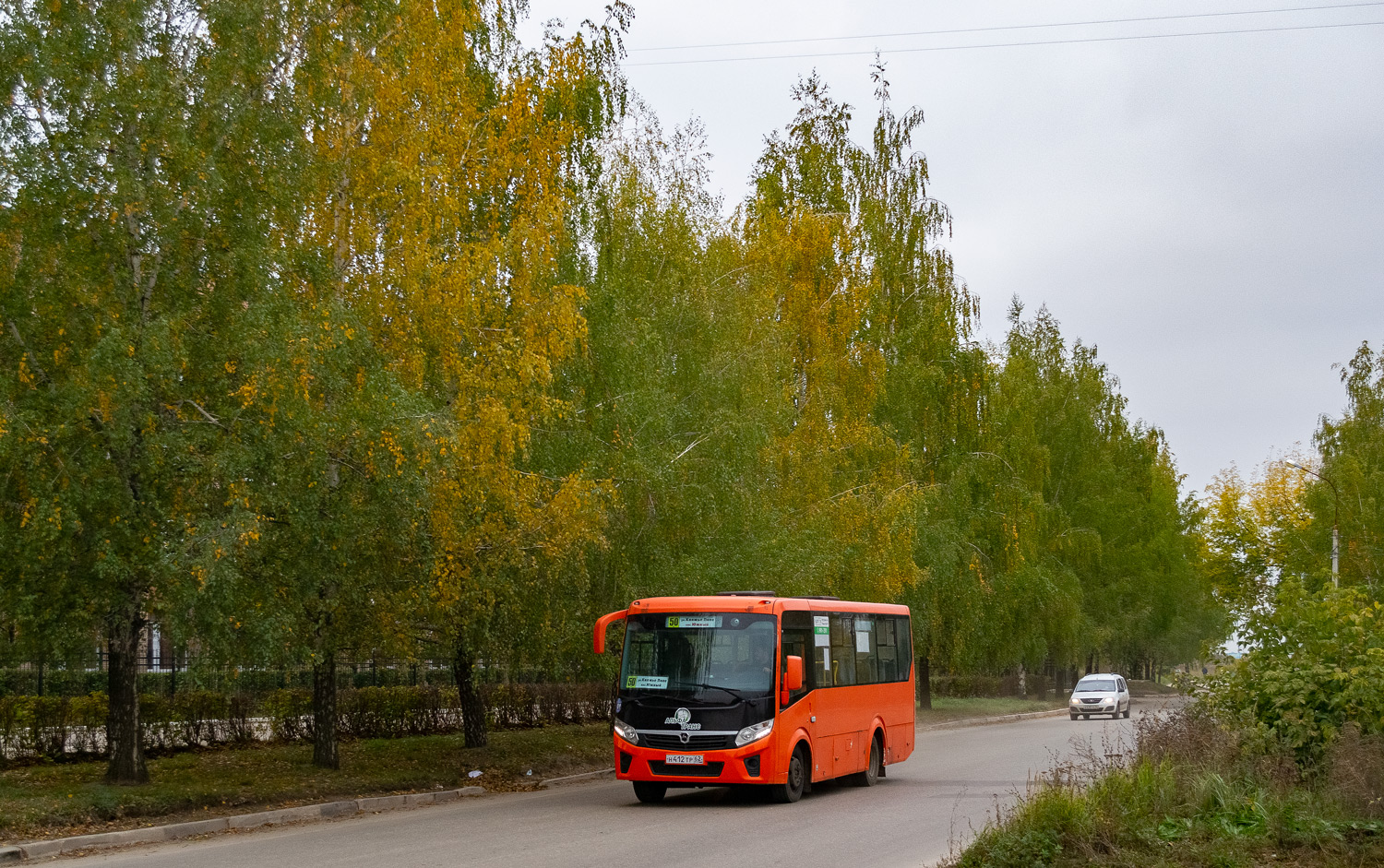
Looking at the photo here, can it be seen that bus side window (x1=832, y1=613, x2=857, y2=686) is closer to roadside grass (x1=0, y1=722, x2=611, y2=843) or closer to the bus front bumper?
the bus front bumper

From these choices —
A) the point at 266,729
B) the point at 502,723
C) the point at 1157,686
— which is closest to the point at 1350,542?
the point at 1157,686

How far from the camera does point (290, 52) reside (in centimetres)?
1917

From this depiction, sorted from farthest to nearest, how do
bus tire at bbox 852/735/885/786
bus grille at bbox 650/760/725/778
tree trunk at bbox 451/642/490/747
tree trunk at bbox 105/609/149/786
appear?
tree trunk at bbox 451/642/490/747 → bus tire at bbox 852/735/885/786 → bus grille at bbox 650/760/725/778 → tree trunk at bbox 105/609/149/786

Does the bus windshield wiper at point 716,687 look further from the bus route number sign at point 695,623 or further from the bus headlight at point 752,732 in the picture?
the bus route number sign at point 695,623

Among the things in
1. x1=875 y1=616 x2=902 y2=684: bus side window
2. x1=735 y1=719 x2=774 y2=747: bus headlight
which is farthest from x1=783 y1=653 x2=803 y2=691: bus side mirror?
x1=875 y1=616 x2=902 y2=684: bus side window

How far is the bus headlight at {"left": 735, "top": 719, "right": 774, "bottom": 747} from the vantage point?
1755cm

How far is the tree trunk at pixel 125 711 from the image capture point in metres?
17.2

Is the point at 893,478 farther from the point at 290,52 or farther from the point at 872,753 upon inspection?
the point at 290,52

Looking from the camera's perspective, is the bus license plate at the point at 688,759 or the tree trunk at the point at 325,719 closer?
the bus license plate at the point at 688,759

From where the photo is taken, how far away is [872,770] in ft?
71.0

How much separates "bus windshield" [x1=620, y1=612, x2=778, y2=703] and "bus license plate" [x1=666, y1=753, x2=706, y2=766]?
0.73m

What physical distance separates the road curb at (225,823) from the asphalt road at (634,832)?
0.34 meters

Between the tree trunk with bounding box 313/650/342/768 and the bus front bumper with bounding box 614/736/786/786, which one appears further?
the tree trunk with bounding box 313/650/342/768

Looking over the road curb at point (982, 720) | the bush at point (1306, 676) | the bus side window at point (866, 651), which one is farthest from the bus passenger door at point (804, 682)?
the road curb at point (982, 720)
